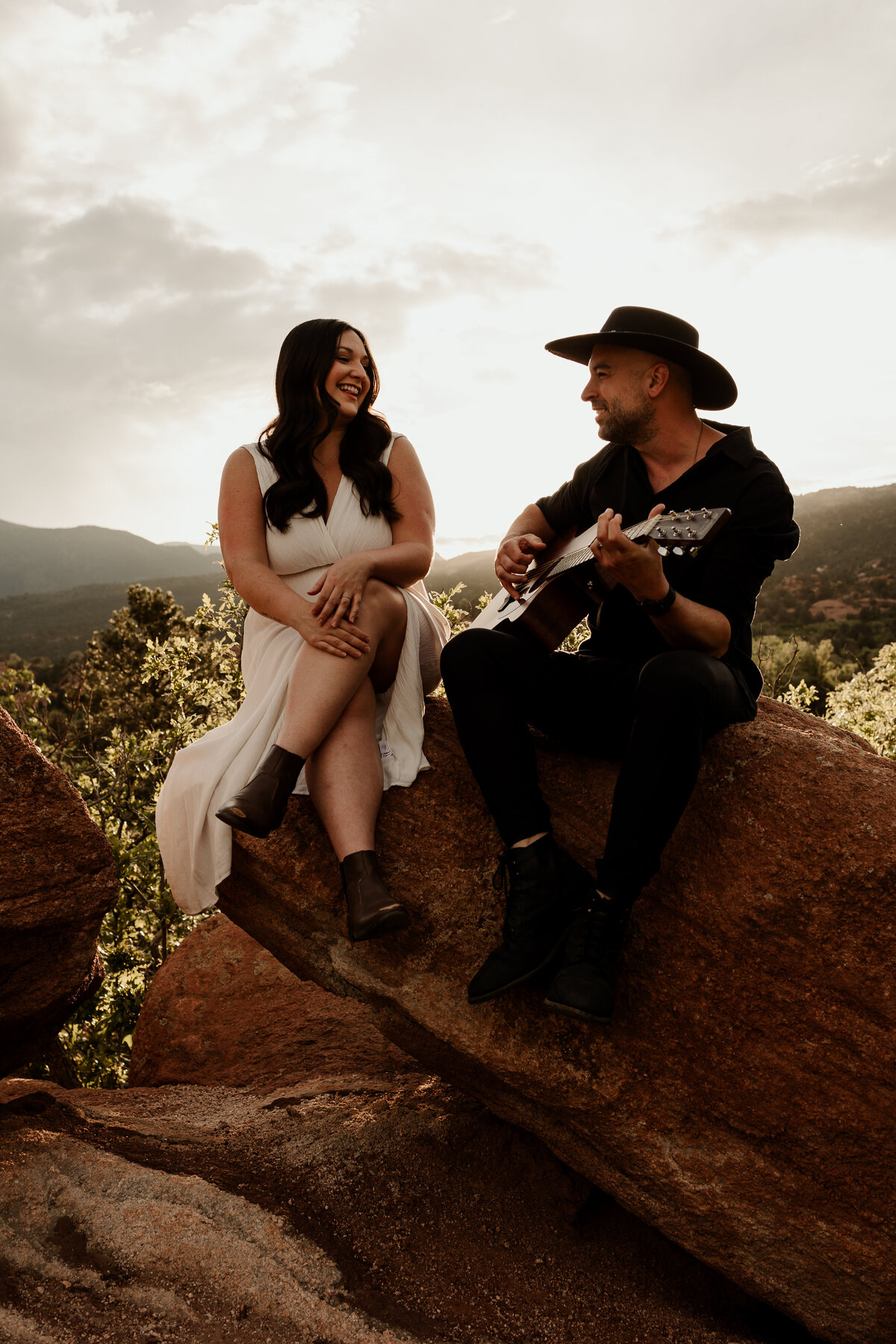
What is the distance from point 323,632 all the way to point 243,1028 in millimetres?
3073

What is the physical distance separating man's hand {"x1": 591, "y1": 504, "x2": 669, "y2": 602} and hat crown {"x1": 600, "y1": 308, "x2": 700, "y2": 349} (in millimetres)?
961

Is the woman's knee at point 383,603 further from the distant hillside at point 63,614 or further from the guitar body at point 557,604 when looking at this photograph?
the distant hillside at point 63,614

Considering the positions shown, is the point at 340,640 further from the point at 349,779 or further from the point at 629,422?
the point at 629,422

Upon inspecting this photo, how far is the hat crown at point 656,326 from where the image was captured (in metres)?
3.55

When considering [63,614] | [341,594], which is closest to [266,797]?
[341,594]

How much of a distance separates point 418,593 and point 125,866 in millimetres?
5345

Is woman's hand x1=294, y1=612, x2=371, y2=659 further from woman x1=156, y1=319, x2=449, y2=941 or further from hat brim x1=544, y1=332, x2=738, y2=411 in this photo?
hat brim x1=544, y1=332, x2=738, y2=411

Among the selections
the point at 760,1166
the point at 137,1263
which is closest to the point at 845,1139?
the point at 760,1166

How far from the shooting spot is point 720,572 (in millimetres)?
3217

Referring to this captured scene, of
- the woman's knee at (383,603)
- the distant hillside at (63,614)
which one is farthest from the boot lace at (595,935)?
the distant hillside at (63,614)

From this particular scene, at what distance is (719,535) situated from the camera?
330 cm

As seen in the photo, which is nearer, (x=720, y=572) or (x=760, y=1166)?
(x=760, y=1166)

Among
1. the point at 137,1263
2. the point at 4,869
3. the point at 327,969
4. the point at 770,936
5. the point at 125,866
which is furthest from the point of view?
the point at 125,866

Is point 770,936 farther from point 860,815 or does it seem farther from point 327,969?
point 327,969
